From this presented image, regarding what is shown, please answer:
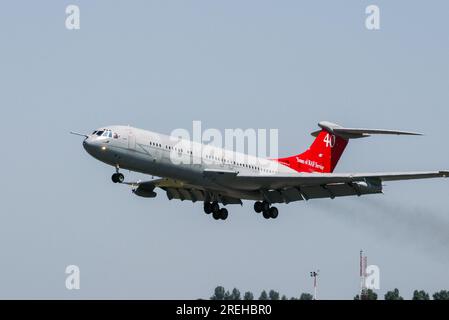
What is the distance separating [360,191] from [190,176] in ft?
41.4

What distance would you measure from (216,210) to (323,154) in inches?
399

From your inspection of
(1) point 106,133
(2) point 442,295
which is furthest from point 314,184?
(2) point 442,295

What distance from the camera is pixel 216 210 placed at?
74.3 meters

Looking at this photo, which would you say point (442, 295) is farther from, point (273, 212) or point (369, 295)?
point (273, 212)

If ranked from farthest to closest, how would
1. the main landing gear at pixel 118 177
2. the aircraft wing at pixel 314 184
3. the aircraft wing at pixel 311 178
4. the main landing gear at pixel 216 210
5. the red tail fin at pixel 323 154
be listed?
the red tail fin at pixel 323 154 → the main landing gear at pixel 216 210 → the aircraft wing at pixel 314 184 → the aircraft wing at pixel 311 178 → the main landing gear at pixel 118 177

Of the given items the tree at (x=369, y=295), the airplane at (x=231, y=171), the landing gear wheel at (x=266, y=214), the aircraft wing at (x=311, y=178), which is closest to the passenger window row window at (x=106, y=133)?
the airplane at (x=231, y=171)

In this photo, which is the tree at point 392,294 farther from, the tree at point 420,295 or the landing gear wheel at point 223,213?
the landing gear wheel at point 223,213

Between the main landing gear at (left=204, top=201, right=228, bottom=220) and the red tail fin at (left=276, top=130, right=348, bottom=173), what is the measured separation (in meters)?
7.11

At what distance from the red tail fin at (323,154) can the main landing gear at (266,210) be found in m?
5.42

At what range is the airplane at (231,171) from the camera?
64375 millimetres

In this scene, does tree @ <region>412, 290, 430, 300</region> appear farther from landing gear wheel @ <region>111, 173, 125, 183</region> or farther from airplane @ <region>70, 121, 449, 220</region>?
landing gear wheel @ <region>111, 173, 125, 183</region>
